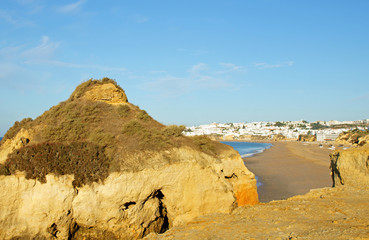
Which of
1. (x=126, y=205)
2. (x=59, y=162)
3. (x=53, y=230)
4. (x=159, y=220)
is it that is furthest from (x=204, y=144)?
(x=53, y=230)

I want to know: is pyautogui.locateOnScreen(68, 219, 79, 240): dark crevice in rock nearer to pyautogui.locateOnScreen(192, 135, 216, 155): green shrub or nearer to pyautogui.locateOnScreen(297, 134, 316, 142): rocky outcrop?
pyautogui.locateOnScreen(192, 135, 216, 155): green shrub

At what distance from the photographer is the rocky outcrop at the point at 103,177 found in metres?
8.33

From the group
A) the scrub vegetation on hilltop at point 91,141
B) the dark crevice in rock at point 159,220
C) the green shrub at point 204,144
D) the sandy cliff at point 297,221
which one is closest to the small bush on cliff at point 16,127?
the scrub vegetation on hilltop at point 91,141

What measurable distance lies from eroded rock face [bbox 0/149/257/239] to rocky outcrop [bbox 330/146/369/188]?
7.10 metres

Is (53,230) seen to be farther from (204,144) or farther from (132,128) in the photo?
(204,144)

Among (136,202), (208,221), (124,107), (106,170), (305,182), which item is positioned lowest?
(305,182)

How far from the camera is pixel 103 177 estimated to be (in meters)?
8.73

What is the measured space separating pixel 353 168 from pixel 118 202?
1167 cm

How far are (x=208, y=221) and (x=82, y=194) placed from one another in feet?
13.6

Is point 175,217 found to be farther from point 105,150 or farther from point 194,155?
point 105,150

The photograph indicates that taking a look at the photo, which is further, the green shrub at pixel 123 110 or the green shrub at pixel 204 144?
the green shrub at pixel 123 110

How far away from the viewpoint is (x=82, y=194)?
8461 millimetres

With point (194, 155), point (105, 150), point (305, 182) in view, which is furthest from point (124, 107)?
point (305, 182)

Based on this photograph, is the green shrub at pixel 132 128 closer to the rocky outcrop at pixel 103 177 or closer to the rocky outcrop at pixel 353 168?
the rocky outcrop at pixel 103 177
